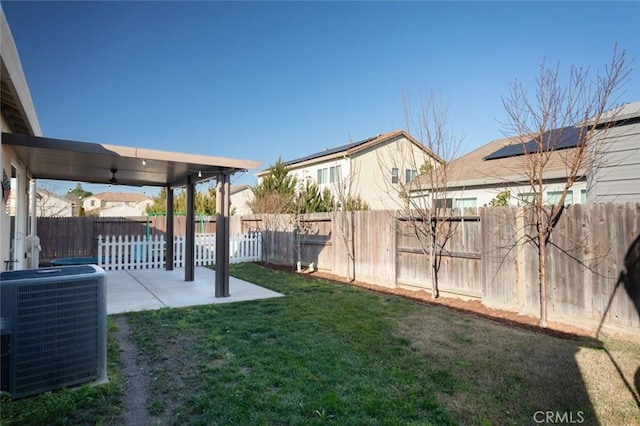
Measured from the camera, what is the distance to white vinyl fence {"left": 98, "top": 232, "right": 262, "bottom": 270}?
36.8ft

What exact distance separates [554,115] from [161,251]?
11.3m

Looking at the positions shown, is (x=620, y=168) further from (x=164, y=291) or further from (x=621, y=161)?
(x=164, y=291)

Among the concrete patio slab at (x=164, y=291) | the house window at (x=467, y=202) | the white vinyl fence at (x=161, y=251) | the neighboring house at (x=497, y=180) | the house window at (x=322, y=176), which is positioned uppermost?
the house window at (x=322, y=176)

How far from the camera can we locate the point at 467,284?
22.2 feet

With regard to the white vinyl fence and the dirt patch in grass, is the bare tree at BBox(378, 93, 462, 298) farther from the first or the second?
the white vinyl fence

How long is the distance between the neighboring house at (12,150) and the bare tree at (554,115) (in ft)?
21.1

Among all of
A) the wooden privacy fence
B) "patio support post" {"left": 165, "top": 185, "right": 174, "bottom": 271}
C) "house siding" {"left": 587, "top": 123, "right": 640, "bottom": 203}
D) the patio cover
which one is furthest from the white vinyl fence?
"house siding" {"left": 587, "top": 123, "right": 640, "bottom": 203}

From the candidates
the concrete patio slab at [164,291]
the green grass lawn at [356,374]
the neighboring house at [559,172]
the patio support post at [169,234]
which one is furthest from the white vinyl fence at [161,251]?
the neighboring house at [559,172]

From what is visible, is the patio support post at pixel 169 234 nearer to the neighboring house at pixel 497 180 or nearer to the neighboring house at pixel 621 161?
the neighboring house at pixel 497 180

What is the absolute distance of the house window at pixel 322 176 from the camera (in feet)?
74.1

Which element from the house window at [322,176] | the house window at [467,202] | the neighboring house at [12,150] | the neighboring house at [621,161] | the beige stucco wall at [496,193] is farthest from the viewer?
the house window at [322,176]

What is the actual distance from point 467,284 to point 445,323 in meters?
1.65

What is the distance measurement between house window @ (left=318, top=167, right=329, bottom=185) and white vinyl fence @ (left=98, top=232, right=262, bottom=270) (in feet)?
31.8

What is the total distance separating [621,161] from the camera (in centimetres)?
596
